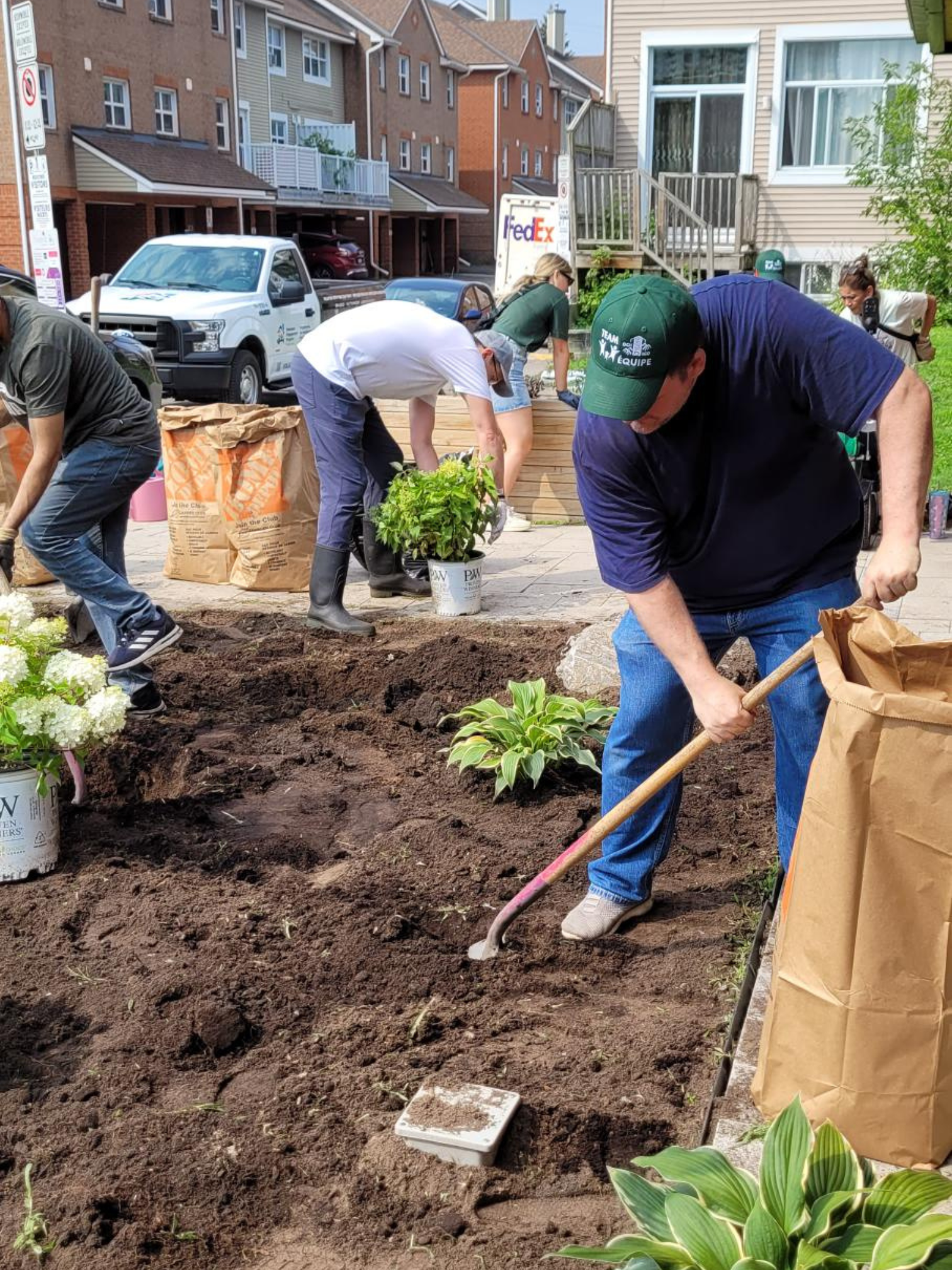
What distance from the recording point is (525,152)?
64000mm

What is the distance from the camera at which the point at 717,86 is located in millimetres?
19078

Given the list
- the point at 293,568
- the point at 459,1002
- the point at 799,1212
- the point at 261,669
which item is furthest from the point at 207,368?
the point at 799,1212

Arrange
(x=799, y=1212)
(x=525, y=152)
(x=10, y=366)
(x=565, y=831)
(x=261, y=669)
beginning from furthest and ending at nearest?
(x=525, y=152) → (x=261, y=669) → (x=10, y=366) → (x=565, y=831) → (x=799, y=1212)

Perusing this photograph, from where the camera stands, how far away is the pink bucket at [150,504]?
9.88 metres

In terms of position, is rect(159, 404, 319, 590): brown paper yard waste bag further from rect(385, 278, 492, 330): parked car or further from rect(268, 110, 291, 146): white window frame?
rect(268, 110, 291, 146): white window frame

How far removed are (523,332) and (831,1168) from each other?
316 inches

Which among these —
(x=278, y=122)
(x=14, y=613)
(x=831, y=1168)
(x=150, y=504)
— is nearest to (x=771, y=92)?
(x=150, y=504)

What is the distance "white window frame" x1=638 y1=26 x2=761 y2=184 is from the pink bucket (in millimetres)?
12187

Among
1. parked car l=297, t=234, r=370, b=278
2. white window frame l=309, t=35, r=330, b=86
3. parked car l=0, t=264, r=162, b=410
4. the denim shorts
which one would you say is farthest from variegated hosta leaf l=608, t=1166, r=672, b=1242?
white window frame l=309, t=35, r=330, b=86

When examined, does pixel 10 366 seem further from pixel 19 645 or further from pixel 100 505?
pixel 19 645

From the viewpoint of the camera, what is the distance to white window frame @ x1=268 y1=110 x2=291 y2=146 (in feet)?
140

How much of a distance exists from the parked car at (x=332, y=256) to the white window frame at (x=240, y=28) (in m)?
5.83

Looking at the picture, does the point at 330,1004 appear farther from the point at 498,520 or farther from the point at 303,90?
the point at 303,90

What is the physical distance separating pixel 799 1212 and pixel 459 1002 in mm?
1358
